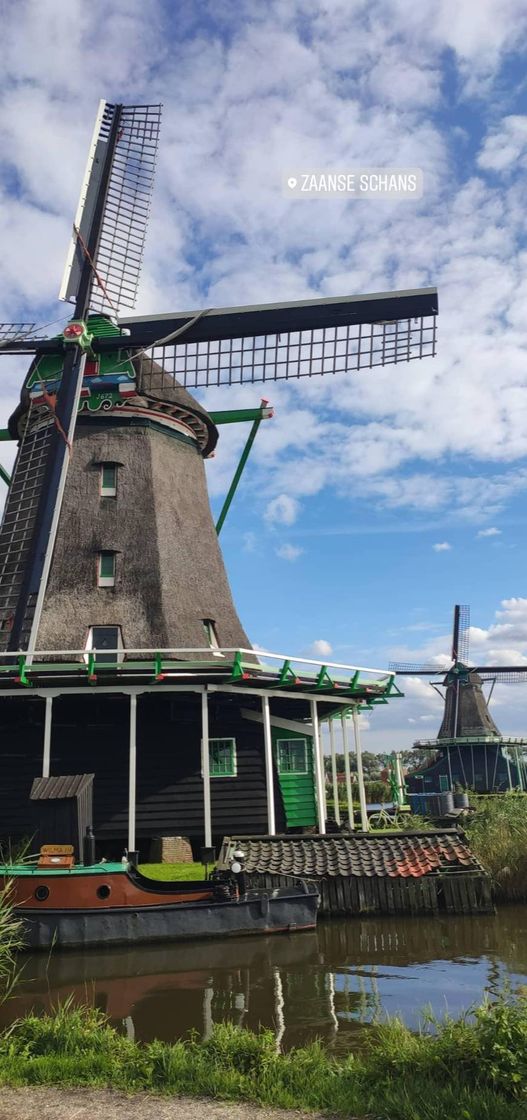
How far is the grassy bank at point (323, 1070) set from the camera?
5.28 metres

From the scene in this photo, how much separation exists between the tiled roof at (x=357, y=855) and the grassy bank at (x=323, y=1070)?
876 centimetres

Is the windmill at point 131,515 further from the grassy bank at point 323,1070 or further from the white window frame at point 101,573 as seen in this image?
the grassy bank at point 323,1070

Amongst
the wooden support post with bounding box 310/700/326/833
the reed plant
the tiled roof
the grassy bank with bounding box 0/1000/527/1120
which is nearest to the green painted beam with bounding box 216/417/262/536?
the wooden support post with bounding box 310/700/326/833

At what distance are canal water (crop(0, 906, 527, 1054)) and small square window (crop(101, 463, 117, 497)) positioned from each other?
1220cm

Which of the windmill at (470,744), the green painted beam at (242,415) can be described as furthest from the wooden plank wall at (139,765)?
the windmill at (470,744)

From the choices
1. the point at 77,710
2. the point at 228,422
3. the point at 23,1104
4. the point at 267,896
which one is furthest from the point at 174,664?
the point at 23,1104

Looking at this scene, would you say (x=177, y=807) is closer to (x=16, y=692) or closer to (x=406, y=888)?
(x=16, y=692)

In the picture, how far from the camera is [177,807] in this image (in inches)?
733

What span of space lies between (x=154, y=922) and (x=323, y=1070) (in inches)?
287

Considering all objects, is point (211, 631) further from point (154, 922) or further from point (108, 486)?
point (154, 922)

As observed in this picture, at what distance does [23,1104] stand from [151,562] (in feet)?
49.6

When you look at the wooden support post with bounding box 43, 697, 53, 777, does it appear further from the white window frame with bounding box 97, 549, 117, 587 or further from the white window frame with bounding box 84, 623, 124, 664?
the white window frame with bounding box 97, 549, 117, 587

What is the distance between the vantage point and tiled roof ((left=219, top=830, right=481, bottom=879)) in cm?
1535

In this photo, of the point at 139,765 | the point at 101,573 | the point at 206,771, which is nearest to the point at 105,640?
the point at 101,573
